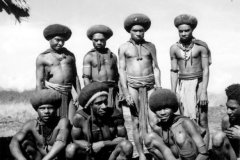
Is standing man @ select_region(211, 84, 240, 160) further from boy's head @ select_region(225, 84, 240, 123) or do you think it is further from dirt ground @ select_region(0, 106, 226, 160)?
dirt ground @ select_region(0, 106, 226, 160)

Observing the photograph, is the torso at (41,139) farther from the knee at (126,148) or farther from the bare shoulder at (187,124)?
the bare shoulder at (187,124)

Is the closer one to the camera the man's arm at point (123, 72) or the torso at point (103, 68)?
the man's arm at point (123, 72)

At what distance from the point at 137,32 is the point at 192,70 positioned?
1.15m

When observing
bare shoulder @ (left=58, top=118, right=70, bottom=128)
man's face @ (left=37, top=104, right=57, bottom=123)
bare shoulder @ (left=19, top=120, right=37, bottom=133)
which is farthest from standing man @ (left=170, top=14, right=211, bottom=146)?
bare shoulder @ (left=19, top=120, right=37, bottom=133)

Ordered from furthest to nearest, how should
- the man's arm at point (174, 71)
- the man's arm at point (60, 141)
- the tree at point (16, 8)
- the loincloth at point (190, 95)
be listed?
the tree at point (16, 8) < the man's arm at point (174, 71) < the loincloth at point (190, 95) < the man's arm at point (60, 141)

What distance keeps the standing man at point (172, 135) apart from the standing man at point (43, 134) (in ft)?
3.91

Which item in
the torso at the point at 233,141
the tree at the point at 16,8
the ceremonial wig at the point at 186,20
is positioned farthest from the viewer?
the tree at the point at 16,8

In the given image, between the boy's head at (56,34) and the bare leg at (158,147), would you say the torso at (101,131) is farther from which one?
the boy's head at (56,34)

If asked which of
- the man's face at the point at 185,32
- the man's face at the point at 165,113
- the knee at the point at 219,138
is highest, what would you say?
the man's face at the point at 185,32

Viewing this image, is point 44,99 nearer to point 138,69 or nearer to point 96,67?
point 96,67

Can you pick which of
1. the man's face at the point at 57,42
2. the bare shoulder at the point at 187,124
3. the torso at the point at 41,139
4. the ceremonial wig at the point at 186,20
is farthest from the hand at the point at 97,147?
the ceremonial wig at the point at 186,20

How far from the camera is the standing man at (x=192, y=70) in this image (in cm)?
704

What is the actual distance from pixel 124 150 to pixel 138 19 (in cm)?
262

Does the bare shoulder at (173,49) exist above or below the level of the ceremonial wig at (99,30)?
below
